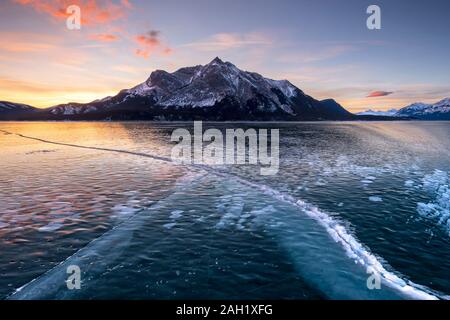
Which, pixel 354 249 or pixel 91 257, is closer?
pixel 91 257

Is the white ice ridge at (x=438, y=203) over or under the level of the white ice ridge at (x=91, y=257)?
over

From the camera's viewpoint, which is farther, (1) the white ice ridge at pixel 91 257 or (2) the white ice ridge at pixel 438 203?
(2) the white ice ridge at pixel 438 203

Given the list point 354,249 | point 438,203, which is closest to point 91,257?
point 354,249

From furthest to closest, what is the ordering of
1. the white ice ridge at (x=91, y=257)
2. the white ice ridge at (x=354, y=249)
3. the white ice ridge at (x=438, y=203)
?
the white ice ridge at (x=438, y=203) → the white ice ridge at (x=354, y=249) → the white ice ridge at (x=91, y=257)

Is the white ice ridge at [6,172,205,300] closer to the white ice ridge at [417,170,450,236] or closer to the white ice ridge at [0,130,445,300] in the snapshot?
the white ice ridge at [0,130,445,300]

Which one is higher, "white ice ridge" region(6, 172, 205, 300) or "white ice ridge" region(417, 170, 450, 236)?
"white ice ridge" region(417, 170, 450, 236)

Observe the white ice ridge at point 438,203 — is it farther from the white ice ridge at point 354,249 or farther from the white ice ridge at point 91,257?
the white ice ridge at point 91,257

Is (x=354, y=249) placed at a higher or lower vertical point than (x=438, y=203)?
lower

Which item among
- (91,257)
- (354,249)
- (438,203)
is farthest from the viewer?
(438,203)

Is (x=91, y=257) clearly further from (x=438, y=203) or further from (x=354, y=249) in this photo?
(x=438, y=203)

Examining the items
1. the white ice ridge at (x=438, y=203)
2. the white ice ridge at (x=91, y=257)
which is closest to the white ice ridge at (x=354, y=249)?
the white ice ridge at (x=438, y=203)

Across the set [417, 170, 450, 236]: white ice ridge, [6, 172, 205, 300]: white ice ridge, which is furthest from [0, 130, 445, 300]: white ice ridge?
[6, 172, 205, 300]: white ice ridge

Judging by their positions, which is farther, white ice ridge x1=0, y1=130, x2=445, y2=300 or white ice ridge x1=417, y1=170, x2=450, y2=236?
white ice ridge x1=417, y1=170, x2=450, y2=236
